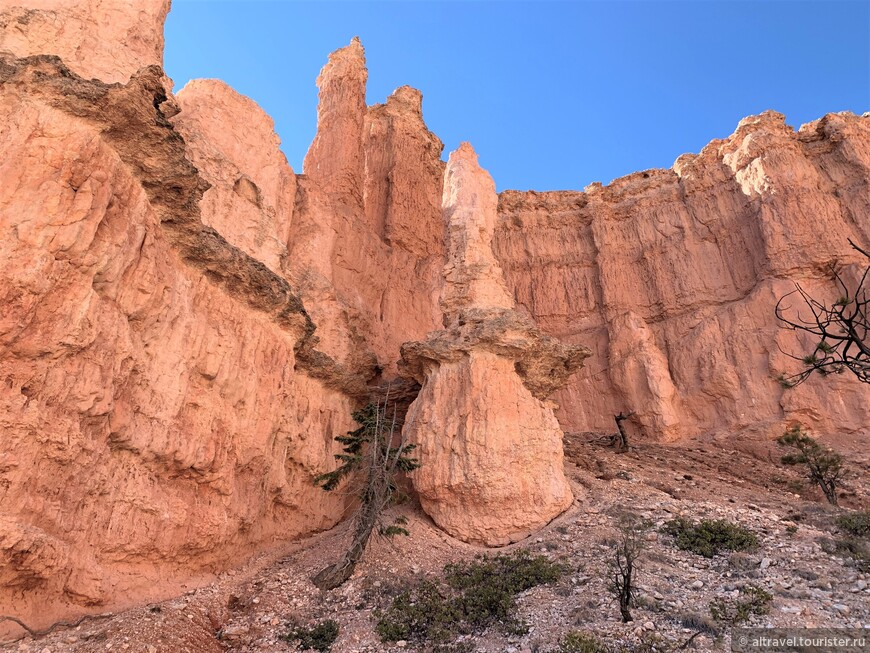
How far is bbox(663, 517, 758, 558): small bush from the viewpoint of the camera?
36.5ft

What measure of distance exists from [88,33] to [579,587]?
17.0 meters

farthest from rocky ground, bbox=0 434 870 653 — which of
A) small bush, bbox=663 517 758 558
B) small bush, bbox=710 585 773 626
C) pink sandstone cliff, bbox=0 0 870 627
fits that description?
pink sandstone cliff, bbox=0 0 870 627

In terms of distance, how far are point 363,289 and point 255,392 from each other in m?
10.7

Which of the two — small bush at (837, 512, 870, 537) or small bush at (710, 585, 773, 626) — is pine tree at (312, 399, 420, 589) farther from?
small bush at (837, 512, 870, 537)

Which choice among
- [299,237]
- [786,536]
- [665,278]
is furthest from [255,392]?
[665,278]

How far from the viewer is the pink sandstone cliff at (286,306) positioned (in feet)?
29.8

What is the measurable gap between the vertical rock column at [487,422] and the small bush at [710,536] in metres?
3.48

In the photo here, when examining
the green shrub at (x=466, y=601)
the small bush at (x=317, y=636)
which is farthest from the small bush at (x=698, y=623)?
the small bush at (x=317, y=636)

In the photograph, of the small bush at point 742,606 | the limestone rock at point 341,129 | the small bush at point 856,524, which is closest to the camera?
the small bush at point 742,606

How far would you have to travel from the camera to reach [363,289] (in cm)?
2389

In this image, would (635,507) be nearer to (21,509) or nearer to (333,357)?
(333,357)

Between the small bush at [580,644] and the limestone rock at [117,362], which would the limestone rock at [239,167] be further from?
the small bush at [580,644]

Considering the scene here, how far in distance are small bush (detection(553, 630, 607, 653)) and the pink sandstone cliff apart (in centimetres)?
657

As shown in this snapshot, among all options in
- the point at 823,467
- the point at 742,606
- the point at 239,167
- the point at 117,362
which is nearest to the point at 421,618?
the point at 742,606
